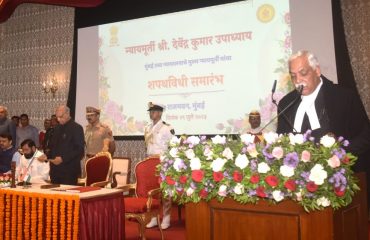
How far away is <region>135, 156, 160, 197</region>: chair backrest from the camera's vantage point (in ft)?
15.9

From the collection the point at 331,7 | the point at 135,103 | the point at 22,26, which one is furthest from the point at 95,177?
the point at 22,26

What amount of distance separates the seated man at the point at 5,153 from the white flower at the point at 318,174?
475cm

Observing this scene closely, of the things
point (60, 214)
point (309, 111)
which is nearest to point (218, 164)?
point (309, 111)

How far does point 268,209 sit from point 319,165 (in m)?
0.31

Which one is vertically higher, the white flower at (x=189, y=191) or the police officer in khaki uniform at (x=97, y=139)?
the police officer in khaki uniform at (x=97, y=139)

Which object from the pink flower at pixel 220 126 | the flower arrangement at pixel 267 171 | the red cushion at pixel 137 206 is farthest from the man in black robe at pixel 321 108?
the pink flower at pixel 220 126

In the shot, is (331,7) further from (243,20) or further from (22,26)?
(22,26)

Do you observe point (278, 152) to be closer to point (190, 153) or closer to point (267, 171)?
point (267, 171)

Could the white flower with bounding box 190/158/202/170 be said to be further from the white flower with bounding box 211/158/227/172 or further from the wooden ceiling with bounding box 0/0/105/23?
the wooden ceiling with bounding box 0/0/105/23

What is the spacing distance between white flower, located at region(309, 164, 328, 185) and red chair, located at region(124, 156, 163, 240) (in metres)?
2.87

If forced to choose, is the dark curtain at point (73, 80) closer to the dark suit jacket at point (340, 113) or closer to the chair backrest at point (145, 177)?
the chair backrest at point (145, 177)

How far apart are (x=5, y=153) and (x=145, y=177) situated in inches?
80.9

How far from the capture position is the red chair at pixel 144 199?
4418 mm

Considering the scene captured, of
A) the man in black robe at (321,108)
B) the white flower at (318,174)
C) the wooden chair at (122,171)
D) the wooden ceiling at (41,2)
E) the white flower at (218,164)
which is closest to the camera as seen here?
the white flower at (318,174)
